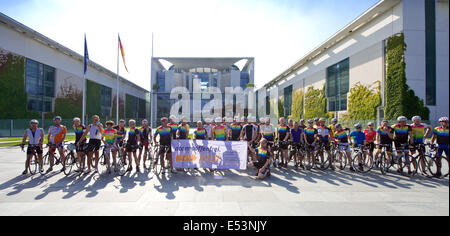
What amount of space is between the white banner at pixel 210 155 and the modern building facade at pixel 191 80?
135 feet

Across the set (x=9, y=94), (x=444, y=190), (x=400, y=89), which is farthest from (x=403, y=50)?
(x=9, y=94)

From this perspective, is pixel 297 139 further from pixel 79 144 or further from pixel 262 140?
pixel 79 144

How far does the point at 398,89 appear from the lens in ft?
64.7

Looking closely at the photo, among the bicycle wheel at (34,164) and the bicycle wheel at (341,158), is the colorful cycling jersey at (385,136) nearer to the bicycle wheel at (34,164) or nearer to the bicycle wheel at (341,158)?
the bicycle wheel at (341,158)

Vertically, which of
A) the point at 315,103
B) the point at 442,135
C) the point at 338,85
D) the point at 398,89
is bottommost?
the point at 442,135

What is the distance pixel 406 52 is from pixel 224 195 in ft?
74.0

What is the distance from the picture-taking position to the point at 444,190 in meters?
5.71

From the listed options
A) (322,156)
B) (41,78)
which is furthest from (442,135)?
(41,78)

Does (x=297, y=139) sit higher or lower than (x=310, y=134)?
lower

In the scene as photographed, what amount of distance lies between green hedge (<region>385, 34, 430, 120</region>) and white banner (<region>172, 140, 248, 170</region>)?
61.3ft

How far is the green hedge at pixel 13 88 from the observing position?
2542 cm

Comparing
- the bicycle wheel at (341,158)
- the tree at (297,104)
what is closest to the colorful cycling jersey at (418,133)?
the bicycle wheel at (341,158)

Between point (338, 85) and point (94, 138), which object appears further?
point (338, 85)

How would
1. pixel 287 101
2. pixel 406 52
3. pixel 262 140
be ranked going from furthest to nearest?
pixel 287 101 → pixel 406 52 → pixel 262 140
